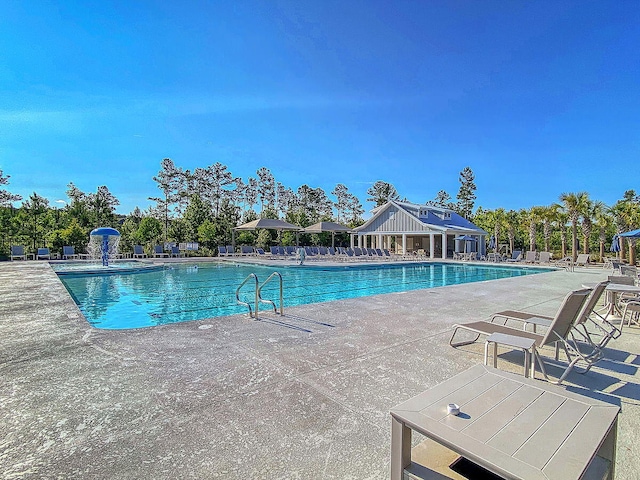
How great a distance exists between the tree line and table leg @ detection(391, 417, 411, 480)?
24.5 meters

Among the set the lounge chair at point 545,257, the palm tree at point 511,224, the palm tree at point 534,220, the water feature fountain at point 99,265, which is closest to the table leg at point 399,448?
the water feature fountain at point 99,265

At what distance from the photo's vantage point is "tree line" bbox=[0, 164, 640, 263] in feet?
73.4

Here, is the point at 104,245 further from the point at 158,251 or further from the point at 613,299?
the point at 613,299

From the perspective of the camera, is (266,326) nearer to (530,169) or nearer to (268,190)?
(530,169)

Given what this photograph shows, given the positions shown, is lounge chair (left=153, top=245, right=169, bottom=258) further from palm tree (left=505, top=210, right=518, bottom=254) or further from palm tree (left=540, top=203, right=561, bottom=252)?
palm tree (left=540, top=203, right=561, bottom=252)

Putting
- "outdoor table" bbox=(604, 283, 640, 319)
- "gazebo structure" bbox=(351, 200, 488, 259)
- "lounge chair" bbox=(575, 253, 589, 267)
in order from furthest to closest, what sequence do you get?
"gazebo structure" bbox=(351, 200, 488, 259), "lounge chair" bbox=(575, 253, 589, 267), "outdoor table" bbox=(604, 283, 640, 319)

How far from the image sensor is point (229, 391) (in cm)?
289

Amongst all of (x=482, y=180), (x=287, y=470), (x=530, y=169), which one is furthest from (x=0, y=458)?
(x=482, y=180)

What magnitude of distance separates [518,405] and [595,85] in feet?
71.2

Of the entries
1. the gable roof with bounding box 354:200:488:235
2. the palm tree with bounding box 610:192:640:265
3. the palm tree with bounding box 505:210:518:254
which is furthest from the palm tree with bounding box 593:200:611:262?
the gable roof with bounding box 354:200:488:235

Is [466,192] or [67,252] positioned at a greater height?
[466,192]

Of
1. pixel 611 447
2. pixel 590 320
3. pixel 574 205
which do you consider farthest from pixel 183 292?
pixel 574 205

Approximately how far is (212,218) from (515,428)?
29.1m

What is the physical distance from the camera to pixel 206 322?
204 inches
